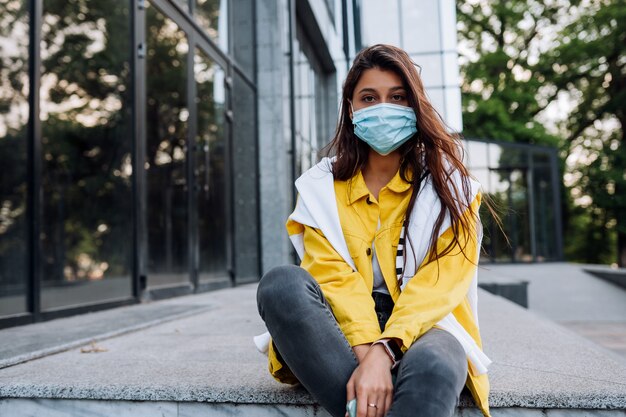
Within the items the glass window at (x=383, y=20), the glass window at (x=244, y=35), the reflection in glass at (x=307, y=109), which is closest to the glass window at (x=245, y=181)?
the glass window at (x=244, y=35)

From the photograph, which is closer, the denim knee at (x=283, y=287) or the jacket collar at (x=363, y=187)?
the denim knee at (x=283, y=287)

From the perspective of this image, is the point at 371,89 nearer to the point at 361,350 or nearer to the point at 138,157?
the point at 361,350

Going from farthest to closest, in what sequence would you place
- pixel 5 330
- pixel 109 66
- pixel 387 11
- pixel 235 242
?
1. pixel 387 11
2. pixel 109 66
3. pixel 235 242
4. pixel 5 330

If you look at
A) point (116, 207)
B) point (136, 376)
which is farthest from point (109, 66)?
point (136, 376)

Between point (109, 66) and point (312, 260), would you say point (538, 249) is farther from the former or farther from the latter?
point (312, 260)

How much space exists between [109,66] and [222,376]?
10.1 metres

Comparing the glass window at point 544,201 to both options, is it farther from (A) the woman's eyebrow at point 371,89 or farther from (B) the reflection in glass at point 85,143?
(A) the woman's eyebrow at point 371,89

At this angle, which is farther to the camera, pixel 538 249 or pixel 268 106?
pixel 538 249

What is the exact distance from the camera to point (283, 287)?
171 cm

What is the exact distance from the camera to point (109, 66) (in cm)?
1107

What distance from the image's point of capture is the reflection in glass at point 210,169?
7242 mm

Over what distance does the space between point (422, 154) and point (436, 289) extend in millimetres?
552

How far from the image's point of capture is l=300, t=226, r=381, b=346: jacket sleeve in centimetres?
175

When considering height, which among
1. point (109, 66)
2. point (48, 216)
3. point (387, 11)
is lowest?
point (48, 216)
